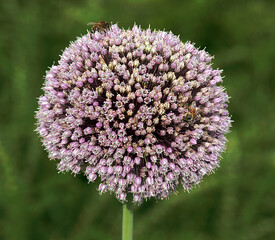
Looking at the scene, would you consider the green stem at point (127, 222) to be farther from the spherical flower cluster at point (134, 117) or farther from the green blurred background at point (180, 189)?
the green blurred background at point (180, 189)

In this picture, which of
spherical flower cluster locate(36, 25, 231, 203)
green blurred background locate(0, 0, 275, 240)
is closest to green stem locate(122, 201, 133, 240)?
spherical flower cluster locate(36, 25, 231, 203)

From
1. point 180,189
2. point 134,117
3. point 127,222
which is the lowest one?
point 127,222

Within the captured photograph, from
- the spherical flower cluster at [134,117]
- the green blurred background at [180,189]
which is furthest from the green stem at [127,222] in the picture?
the green blurred background at [180,189]

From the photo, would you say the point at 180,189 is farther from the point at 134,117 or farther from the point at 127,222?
the point at 134,117

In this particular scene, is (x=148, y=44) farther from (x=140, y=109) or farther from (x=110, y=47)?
(x=140, y=109)

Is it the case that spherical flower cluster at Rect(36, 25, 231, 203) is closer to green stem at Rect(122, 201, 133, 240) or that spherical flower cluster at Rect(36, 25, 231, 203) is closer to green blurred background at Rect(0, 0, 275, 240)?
green stem at Rect(122, 201, 133, 240)

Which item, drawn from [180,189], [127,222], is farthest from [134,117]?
[180,189]

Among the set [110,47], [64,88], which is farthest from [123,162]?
[110,47]
